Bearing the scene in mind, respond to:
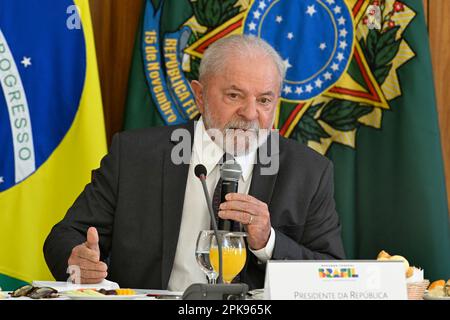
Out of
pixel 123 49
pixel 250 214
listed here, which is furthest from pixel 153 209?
pixel 123 49

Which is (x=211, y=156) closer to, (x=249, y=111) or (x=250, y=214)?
(x=249, y=111)

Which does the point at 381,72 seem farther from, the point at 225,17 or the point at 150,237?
the point at 150,237

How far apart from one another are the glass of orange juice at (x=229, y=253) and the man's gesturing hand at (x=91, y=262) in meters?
0.43

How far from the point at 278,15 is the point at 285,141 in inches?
40.3

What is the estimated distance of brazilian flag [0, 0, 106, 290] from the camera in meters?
3.70

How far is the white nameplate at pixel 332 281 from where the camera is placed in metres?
1.72

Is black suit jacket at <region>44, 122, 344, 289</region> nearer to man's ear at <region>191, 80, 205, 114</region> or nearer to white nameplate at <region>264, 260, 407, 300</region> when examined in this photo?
man's ear at <region>191, 80, 205, 114</region>

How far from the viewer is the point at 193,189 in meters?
3.02

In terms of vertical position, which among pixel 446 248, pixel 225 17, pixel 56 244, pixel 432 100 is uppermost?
pixel 225 17

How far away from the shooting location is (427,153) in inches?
153

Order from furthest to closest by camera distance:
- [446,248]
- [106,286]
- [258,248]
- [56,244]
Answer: [446,248], [56,244], [258,248], [106,286]
